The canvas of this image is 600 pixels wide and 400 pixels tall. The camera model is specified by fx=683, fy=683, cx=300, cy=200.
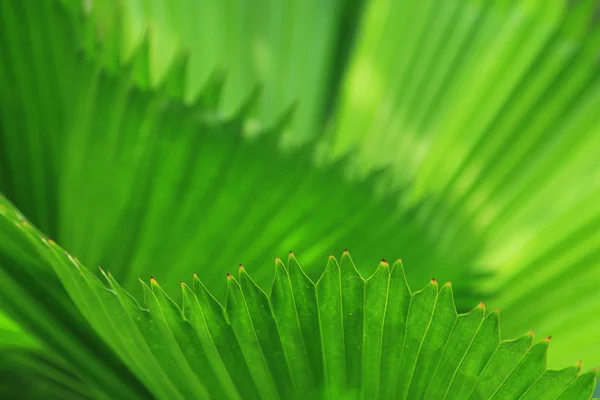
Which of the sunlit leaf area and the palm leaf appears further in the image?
the palm leaf

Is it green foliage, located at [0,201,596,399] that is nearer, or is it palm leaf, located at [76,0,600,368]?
green foliage, located at [0,201,596,399]

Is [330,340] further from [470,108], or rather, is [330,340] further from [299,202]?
[470,108]

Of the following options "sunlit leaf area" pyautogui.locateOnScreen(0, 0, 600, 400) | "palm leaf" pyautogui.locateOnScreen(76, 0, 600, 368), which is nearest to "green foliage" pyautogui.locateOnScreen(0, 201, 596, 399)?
"sunlit leaf area" pyautogui.locateOnScreen(0, 0, 600, 400)

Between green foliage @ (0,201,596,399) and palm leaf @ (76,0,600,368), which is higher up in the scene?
palm leaf @ (76,0,600,368)

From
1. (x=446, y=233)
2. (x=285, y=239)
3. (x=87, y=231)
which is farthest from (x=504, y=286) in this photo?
(x=87, y=231)

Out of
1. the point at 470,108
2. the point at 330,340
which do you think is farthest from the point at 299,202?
the point at 470,108

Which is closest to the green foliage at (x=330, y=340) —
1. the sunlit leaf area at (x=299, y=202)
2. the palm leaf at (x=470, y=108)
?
the sunlit leaf area at (x=299, y=202)

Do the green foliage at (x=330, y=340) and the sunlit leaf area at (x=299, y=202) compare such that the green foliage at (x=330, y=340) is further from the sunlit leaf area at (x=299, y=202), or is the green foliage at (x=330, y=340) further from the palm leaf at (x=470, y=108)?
the palm leaf at (x=470, y=108)

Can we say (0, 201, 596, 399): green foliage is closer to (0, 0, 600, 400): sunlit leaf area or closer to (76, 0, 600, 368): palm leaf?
(0, 0, 600, 400): sunlit leaf area
